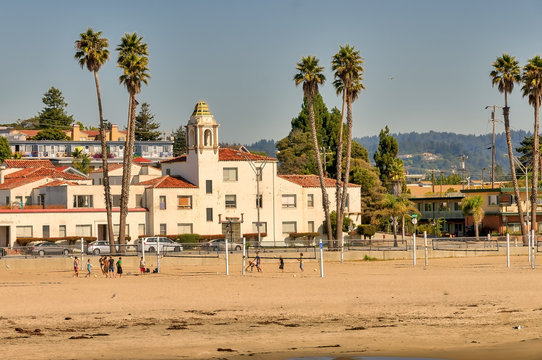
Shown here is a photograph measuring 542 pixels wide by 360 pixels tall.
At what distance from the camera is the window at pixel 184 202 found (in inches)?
3184

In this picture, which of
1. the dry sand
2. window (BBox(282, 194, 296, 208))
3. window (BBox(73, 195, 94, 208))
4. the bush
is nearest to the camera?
the dry sand

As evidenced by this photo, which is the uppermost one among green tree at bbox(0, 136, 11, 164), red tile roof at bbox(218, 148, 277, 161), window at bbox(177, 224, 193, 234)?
green tree at bbox(0, 136, 11, 164)

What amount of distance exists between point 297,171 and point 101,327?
110m

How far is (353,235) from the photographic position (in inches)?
3509

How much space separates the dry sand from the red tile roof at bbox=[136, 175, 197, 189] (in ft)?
91.6

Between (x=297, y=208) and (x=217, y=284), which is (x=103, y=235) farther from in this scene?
(x=217, y=284)

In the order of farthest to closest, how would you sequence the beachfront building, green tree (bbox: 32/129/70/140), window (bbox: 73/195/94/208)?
green tree (bbox: 32/129/70/140)
window (bbox: 73/195/94/208)
the beachfront building

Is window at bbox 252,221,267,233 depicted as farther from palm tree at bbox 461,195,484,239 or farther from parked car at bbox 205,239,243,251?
palm tree at bbox 461,195,484,239

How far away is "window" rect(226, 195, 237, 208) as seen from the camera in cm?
8281

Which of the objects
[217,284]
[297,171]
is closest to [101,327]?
[217,284]

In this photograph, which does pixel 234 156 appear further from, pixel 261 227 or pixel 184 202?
pixel 261 227

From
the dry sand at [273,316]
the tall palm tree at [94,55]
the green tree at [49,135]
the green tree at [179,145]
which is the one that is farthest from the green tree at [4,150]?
the dry sand at [273,316]

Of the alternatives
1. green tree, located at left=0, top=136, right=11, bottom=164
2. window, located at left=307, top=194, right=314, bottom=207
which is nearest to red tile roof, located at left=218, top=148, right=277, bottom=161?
window, located at left=307, top=194, right=314, bottom=207

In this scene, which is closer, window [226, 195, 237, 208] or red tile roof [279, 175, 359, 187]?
window [226, 195, 237, 208]
